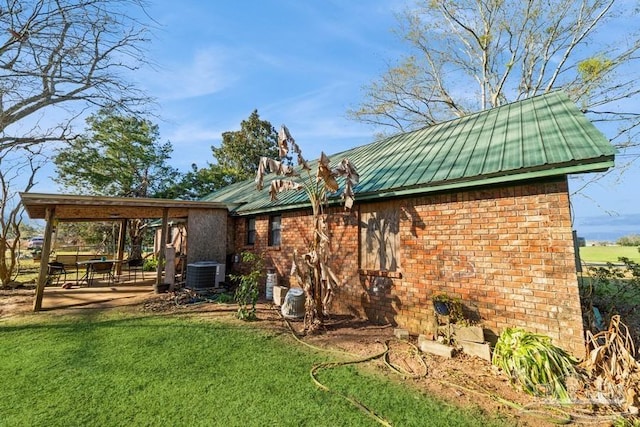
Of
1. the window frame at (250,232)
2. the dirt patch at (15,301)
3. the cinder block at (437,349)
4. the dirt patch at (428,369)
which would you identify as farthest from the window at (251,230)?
the cinder block at (437,349)

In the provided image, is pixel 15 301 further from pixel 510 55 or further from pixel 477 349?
pixel 510 55

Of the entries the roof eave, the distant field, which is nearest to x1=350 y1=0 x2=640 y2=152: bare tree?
the distant field

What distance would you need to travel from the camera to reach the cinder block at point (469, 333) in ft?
15.6

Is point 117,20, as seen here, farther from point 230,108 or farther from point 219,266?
point 219,266

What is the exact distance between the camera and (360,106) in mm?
19938

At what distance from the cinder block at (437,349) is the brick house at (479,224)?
0.70 m

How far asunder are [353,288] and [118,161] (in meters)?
23.2

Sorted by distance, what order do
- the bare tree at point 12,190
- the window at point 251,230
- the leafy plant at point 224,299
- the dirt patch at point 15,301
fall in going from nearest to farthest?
the dirt patch at point 15,301, the leafy plant at point 224,299, the window at point 251,230, the bare tree at point 12,190

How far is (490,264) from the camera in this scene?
5031 mm

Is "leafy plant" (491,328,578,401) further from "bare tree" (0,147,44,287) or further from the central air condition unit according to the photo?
"bare tree" (0,147,44,287)

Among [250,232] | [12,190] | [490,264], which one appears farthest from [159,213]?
[490,264]

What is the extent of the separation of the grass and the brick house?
2126 mm

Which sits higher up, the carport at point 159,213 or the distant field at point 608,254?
the carport at point 159,213

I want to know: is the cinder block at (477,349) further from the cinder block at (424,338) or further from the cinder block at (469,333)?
the cinder block at (424,338)
